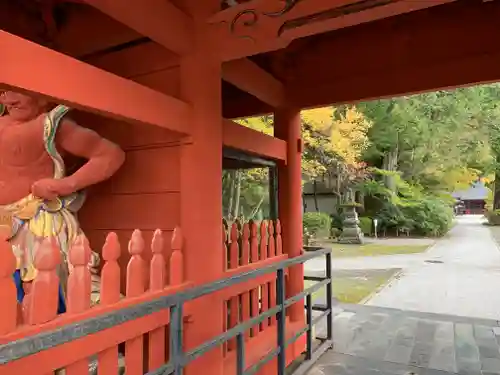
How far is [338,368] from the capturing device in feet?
10.1

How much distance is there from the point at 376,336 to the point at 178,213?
107 inches

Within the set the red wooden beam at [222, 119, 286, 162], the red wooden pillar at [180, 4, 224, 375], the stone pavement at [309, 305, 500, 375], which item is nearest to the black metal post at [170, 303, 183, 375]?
the red wooden pillar at [180, 4, 224, 375]

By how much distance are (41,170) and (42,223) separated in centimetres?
27

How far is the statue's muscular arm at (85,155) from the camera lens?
184 cm

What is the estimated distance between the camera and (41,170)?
196cm

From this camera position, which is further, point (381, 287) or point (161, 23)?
point (381, 287)

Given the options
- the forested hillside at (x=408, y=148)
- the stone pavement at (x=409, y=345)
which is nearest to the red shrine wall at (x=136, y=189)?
the stone pavement at (x=409, y=345)

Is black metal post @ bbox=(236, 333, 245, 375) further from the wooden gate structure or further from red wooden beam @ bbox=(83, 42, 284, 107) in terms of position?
red wooden beam @ bbox=(83, 42, 284, 107)

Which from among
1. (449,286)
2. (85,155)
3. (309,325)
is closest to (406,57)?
(309,325)

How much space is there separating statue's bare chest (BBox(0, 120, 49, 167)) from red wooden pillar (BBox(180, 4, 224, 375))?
653 mm

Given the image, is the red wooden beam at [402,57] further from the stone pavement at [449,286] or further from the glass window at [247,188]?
the stone pavement at [449,286]

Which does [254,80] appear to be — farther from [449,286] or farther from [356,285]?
[449,286]

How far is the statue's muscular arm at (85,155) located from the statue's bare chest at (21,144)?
0.09 m

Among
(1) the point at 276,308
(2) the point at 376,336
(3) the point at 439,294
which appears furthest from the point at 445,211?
(1) the point at 276,308
